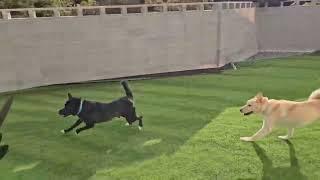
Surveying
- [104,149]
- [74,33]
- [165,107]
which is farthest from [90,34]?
[104,149]

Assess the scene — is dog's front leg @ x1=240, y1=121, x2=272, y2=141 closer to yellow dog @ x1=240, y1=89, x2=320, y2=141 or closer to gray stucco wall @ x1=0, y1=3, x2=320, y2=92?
yellow dog @ x1=240, y1=89, x2=320, y2=141

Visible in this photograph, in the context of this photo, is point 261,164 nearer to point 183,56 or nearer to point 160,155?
point 160,155

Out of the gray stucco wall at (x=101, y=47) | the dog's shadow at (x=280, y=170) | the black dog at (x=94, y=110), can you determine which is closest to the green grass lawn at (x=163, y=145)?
the dog's shadow at (x=280, y=170)

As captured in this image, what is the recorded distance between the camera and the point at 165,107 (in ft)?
32.0

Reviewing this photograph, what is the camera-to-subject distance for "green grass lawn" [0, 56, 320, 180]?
5.91m

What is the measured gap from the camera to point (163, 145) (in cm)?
698

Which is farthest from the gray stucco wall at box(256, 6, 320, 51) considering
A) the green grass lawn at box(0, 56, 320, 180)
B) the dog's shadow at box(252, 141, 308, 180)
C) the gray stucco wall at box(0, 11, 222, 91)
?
the dog's shadow at box(252, 141, 308, 180)

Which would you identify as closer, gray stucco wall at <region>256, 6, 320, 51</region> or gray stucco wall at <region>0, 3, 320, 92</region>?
gray stucco wall at <region>0, 3, 320, 92</region>

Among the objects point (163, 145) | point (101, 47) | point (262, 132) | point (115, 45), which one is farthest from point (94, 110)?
point (115, 45)

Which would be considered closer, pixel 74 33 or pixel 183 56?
pixel 74 33

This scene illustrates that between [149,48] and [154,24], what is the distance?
0.94 m

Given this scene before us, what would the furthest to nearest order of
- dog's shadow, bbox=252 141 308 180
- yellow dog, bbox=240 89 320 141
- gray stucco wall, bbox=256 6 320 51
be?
gray stucco wall, bbox=256 6 320 51 → yellow dog, bbox=240 89 320 141 → dog's shadow, bbox=252 141 308 180

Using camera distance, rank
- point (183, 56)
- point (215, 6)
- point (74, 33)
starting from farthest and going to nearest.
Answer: point (215, 6), point (183, 56), point (74, 33)

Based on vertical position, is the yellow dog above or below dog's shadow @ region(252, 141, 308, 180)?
above
